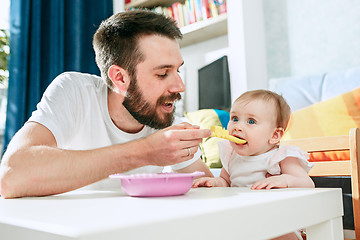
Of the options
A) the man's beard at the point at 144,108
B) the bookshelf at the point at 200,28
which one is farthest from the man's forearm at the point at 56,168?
the bookshelf at the point at 200,28

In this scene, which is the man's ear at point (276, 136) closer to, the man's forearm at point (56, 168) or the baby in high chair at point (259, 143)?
the baby in high chair at point (259, 143)

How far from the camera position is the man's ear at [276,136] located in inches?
45.6

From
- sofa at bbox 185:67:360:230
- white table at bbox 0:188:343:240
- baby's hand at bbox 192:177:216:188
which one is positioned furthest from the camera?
sofa at bbox 185:67:360:230

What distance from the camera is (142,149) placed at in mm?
894

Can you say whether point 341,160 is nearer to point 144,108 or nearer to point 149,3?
point 144,108

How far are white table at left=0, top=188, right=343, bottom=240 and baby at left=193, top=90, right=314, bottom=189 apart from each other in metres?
0.35

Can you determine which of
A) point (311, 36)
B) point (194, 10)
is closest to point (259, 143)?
point (311, 36)

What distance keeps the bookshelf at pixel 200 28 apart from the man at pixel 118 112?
1.30 meters

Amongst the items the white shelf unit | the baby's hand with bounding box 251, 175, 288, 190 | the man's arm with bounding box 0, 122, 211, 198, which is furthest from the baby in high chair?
the white shelf unit

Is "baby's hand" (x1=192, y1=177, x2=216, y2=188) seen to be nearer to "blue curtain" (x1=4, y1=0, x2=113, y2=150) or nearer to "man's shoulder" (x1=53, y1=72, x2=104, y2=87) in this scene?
"man's shoulder" (x1=53, y1=72, x2=104, y2=87)

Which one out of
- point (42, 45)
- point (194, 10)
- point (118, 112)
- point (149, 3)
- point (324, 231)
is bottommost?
point (324, 231)

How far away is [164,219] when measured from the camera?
1.49 ft

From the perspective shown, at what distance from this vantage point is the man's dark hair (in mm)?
1314

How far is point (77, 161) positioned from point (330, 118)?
4.28 ft
